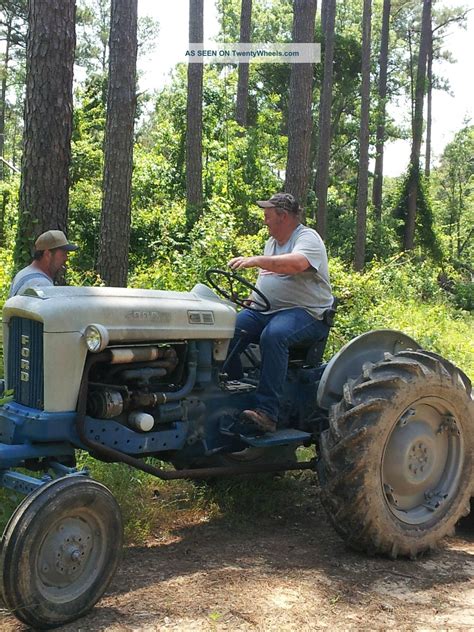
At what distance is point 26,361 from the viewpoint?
3.95 meters

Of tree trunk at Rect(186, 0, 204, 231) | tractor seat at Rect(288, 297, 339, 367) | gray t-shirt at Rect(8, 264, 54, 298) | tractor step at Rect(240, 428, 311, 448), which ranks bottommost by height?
tractor step at Rect(240, 428, 311, 448)

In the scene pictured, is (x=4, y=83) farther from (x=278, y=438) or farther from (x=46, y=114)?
(x=278, y=438)

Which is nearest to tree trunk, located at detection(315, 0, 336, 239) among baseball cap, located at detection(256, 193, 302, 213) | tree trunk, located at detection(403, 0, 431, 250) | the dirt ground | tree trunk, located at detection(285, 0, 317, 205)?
tree trunk, located at detection(403, 0, 431, 250)

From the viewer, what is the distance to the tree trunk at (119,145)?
376 inches

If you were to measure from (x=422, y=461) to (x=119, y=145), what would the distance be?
6739 millimetres

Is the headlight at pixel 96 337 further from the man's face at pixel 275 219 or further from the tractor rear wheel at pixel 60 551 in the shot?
the man's face at pixel 275 219

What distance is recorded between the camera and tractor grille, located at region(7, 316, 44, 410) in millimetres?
3859

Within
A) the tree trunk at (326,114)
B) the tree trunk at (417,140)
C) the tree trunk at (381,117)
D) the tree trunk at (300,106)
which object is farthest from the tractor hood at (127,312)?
the tree trunk at (417,140)

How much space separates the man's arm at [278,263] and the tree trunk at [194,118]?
479 inches

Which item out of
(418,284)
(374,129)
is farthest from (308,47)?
(374,129)

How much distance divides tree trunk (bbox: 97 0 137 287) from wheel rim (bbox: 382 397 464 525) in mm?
5634

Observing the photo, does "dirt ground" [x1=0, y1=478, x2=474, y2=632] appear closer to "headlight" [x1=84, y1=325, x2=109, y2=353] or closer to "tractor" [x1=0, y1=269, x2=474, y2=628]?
"tractor" [x1=0, y1=269, x2=474, y2=628]

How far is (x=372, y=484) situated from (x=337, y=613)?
90 cm

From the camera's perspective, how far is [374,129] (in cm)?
3200
